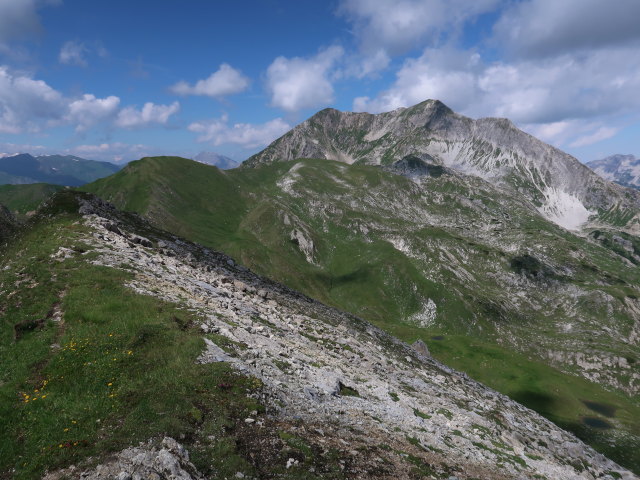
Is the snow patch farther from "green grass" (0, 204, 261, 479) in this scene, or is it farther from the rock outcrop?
"green grass" (0, 204, 261, 479)

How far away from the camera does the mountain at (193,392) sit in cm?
1658

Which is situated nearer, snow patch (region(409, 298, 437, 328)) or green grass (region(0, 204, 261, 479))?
green grass (region(0, 204, 261, 479))

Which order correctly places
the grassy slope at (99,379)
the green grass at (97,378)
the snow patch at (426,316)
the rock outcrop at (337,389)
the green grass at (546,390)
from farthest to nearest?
the snow patch at (426,316) < the green grass at (546,390) < the rock outcrop at (337,389) < the green grass at (97,378) < the grassy slope at (99,379)

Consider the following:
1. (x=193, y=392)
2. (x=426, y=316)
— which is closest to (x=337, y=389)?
(x=193, y=392)

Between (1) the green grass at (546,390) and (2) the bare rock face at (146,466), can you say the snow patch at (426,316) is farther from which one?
(2) the bare rock face at (146,466)

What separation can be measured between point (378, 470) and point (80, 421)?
604 inches

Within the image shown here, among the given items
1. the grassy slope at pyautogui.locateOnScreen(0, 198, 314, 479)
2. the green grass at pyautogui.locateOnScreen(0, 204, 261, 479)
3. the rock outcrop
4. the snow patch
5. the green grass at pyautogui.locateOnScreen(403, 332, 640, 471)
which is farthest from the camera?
the snow patch

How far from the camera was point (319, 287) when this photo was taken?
16438 cm

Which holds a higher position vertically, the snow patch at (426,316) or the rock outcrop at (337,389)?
the rock outcrop at (337,389)

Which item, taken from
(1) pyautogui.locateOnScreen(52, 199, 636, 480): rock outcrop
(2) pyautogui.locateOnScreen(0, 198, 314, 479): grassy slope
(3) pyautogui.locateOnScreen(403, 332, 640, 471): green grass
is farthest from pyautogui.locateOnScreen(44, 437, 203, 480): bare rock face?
(3) pyautogui.locateOnScreen(403, 332, 640, 471): green grass

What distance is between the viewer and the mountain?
54.4ft

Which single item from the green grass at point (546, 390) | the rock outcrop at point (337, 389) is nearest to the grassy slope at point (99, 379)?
the rock outcrop at point (337, 389)

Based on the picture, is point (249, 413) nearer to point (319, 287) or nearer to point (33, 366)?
point (33, 366)

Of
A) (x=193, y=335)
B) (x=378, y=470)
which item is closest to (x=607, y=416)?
(x=378, y=470)
